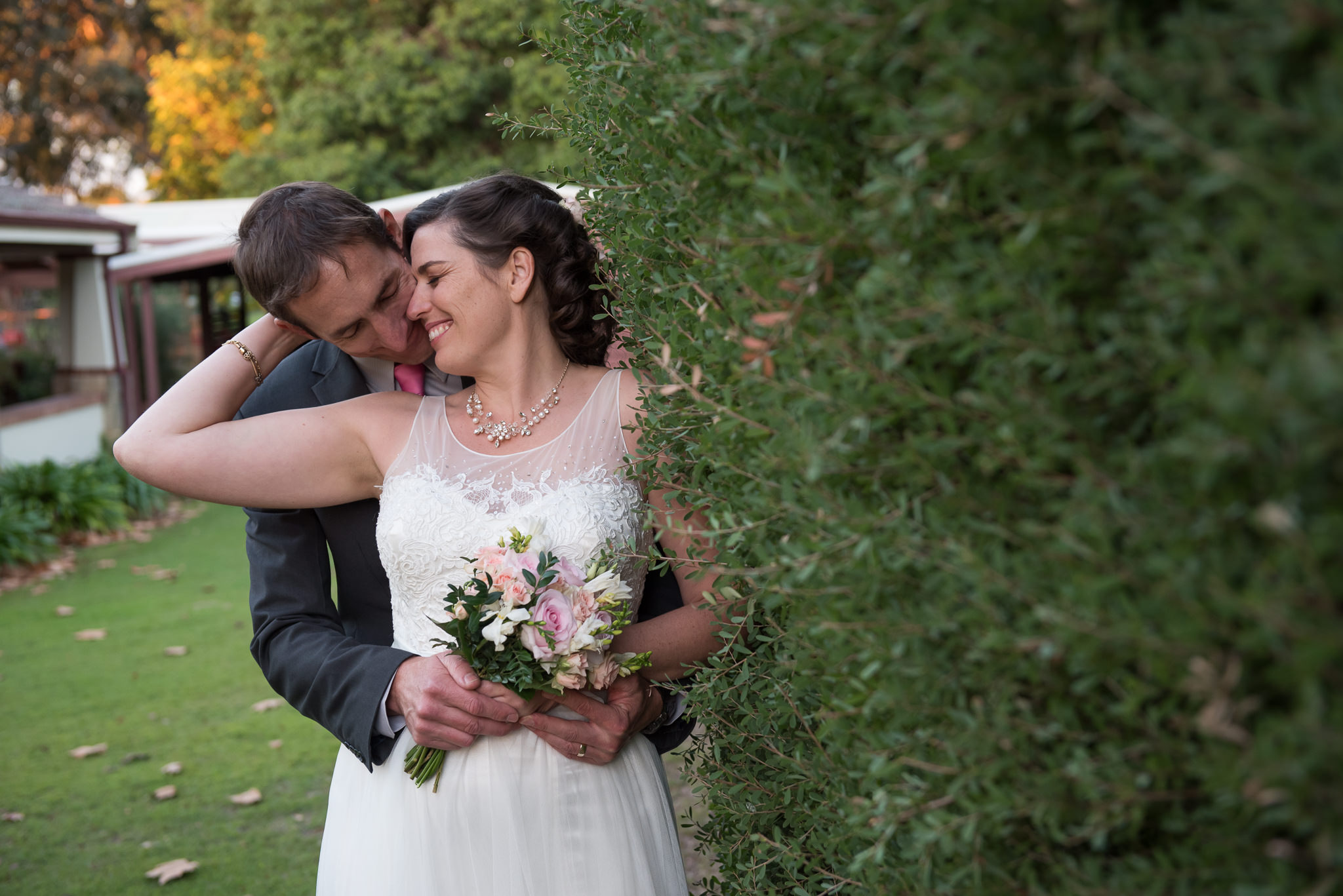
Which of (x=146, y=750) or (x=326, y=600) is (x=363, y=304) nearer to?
(x=326, y=600)

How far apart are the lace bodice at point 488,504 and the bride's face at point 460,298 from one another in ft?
0.82

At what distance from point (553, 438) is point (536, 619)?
700mm

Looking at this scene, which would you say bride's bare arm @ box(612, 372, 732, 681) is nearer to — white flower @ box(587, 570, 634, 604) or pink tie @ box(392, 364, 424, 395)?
white flower @ box(587, 570, 634, 604)

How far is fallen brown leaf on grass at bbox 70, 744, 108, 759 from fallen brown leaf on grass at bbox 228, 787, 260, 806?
1343mm

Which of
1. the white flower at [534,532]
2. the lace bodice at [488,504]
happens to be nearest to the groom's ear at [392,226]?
the lace bodice at [488,504]

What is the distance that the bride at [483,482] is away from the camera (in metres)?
2.74

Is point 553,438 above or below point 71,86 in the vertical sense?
above

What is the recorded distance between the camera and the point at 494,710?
102 inches

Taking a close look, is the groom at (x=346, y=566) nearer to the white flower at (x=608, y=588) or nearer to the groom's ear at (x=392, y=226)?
the groom's ear at (x=392, y=226)

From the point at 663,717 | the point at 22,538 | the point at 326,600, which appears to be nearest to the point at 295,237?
the point at 326,600

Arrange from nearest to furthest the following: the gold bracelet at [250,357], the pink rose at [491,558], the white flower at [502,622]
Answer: the white flower at [502,622]
the pink rose at [491,558]
the gold bracelet at [250,357]

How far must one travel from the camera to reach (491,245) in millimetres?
2896

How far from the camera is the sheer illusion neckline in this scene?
2.90 metres

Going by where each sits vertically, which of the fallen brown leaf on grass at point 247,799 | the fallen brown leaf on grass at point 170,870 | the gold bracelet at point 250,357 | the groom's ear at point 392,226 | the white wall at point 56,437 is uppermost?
the groom's ear at point 392,226
